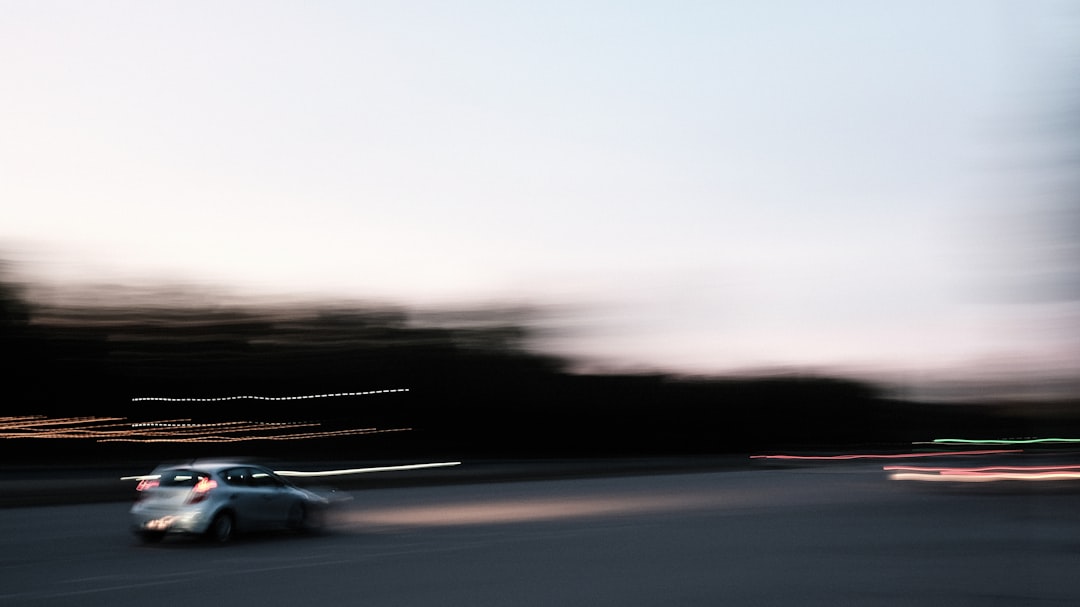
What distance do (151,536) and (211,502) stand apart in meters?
1.11

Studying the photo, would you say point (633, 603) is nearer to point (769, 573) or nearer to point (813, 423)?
point (769, 573)

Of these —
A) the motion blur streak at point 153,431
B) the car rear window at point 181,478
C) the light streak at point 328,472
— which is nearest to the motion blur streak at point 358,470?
the light streak at point 328,472

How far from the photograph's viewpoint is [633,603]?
12008 millimetres

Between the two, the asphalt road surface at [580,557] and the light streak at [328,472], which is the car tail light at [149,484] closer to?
the light streak at [328,472]

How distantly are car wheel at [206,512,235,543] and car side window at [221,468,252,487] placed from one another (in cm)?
57

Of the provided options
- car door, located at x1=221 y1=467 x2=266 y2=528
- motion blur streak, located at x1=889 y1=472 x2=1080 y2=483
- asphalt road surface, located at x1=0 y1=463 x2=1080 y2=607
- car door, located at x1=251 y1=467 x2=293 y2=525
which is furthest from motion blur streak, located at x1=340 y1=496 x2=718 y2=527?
motion blur streak, located at x1=889 y1=472 x2=1080 y2=483

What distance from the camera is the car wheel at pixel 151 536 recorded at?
1919 centimetres

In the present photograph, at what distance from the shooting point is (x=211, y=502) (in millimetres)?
19203

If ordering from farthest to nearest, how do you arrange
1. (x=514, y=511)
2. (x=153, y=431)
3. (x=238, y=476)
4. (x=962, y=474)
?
(x=153, y=431) < (x=962, y=474) < (x=514, y=511) < (x=238, y=476)

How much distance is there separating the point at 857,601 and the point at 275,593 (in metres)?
5.81

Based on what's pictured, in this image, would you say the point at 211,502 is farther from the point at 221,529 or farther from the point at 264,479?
the point at 264,479

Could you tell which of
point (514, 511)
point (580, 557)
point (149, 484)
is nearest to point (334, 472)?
point (514, 511)

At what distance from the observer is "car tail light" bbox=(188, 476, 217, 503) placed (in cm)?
1917

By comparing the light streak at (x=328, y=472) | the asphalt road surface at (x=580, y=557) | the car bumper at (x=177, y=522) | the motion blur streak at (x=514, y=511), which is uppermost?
the light streak at (x=328, y=472)
